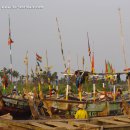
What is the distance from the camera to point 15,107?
17.8 m

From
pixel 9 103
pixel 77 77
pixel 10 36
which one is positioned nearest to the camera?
pixel 77 77

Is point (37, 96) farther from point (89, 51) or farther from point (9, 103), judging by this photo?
point (89, 51)

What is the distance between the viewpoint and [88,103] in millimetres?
15773

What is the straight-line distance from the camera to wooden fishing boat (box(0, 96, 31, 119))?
17.3m

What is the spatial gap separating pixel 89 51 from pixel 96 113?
4288mm

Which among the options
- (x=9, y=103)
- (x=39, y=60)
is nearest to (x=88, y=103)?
(x=9, y=103)

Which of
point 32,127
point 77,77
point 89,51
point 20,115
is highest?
point 89,51

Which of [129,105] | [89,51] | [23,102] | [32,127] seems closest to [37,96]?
[23,102]

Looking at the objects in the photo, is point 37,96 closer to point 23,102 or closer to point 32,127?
point 23,102

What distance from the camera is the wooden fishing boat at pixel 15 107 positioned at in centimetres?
1734

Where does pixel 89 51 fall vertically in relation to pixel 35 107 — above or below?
above

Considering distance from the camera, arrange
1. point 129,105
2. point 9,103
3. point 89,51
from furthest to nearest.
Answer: point 89,51 → point 9,103 → point 129,105

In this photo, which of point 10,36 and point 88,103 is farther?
point 10,36

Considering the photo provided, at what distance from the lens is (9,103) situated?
688 inches
